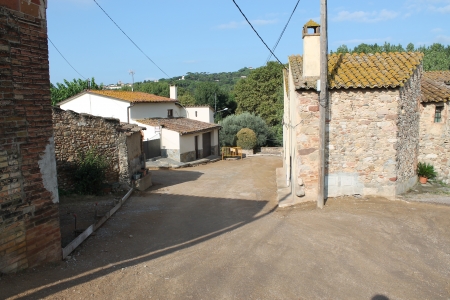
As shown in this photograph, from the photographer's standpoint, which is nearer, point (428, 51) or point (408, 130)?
point (408, 130)

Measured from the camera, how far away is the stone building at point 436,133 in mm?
13945

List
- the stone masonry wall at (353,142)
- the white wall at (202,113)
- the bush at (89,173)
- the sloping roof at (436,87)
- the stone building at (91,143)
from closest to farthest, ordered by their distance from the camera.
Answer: the stone masonry wall at (353,142), the sloping roof at (436,87), the bush at (89,173), the stone building at (91,143), the white wall at (202,113)

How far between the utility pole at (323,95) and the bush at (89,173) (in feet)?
29.1

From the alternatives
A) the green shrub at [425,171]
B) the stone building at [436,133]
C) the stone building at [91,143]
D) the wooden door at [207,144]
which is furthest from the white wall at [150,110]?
the green shrub at [425,171]

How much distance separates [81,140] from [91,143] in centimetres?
41

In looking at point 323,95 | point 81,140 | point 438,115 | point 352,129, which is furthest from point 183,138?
point 323,95

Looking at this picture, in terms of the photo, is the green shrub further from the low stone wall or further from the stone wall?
the low stone wall

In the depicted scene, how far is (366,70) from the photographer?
38.8 feet

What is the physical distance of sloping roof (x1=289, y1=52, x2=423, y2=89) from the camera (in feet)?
36.1

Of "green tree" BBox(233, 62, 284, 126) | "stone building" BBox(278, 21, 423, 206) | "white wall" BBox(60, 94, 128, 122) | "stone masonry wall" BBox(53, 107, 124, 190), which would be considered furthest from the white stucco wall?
"green tree" BBox(233, 62, 284, 126)

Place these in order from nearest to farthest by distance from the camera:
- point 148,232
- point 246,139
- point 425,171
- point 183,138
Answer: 1. point 148,232
2. point 425,171
3. point 183,138
4. point 246,139

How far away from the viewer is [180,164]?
88.7 feet

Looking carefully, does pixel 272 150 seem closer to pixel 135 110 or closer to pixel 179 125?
pixel 179 125

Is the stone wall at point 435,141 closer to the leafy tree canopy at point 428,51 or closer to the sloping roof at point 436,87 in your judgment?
the sloping roof at point 436,87
